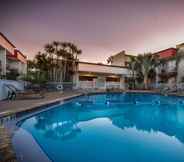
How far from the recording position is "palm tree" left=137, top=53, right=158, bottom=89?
22.3 m

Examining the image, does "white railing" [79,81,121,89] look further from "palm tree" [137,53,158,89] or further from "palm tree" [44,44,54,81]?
"palm tree" [137,53,158,89]

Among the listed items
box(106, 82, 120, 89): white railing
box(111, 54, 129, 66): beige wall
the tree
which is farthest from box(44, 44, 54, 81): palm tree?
box(111, 54, 129, 66): beige wall

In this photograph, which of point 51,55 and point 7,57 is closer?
point 7,57

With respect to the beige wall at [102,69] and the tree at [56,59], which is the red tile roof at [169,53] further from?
the tree at [56,59]

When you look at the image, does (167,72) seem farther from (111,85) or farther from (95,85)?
(95,85)

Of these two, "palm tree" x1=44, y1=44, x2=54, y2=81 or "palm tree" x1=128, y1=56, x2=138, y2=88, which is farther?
"palm tree" x1=128, y1=56, x2=138, y2=88

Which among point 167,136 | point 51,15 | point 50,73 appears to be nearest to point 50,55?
point 50,73

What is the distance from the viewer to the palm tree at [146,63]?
22281 millimetres

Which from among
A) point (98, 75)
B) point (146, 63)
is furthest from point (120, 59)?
point (146, 63)

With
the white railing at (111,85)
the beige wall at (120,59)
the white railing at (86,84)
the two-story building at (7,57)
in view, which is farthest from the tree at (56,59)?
the beige wall at (120,59)

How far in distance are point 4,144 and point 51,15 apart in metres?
10.5

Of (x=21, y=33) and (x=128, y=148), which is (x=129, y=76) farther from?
(x=128, y=148)

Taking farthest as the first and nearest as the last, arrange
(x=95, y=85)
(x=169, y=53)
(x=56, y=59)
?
(x=169, y=53), (x=95, y=85), (x=56, y=59)

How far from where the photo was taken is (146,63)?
22.3 meters
